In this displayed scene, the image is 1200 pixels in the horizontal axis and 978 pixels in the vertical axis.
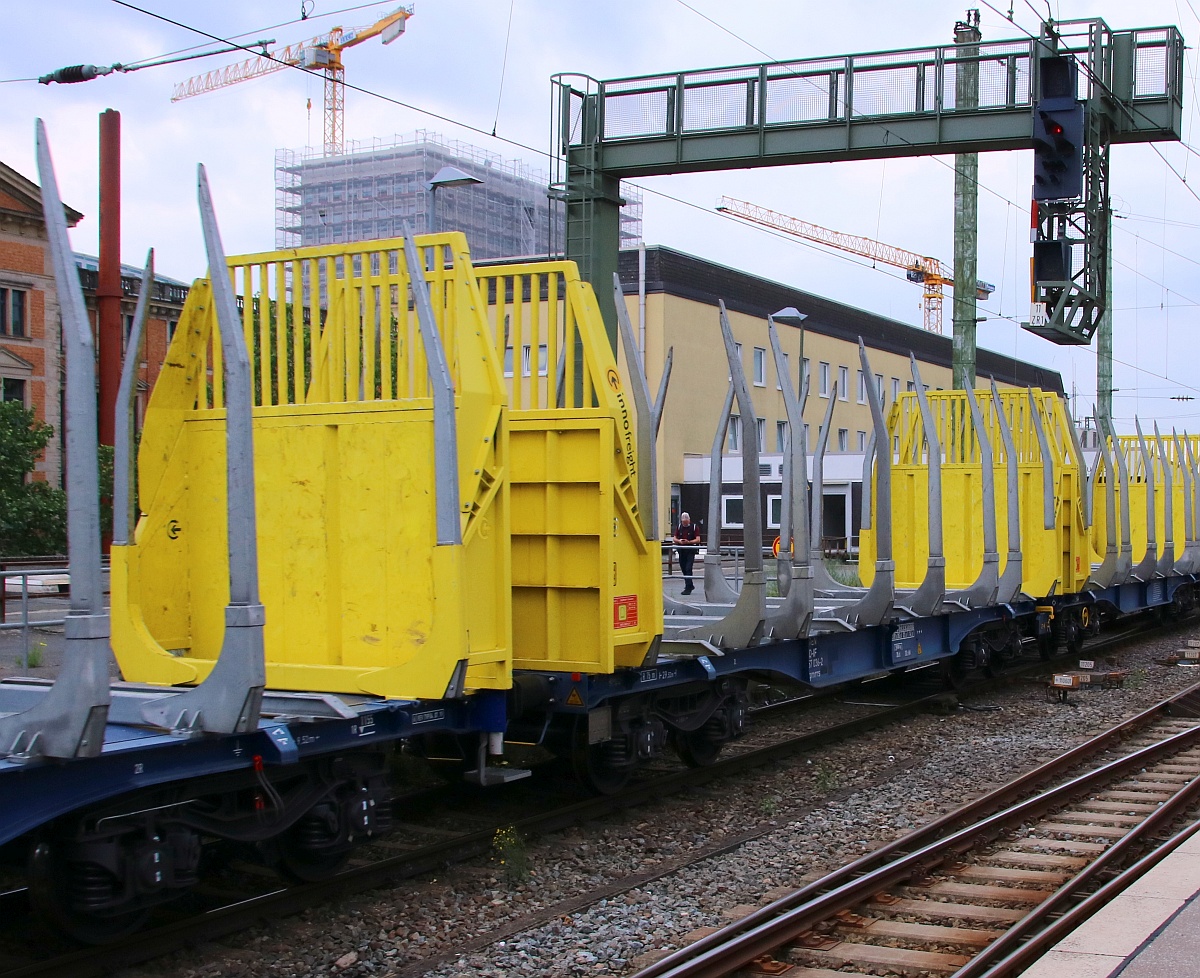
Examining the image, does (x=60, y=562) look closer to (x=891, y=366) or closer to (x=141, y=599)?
(x=141, y=599)

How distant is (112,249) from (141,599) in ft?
24.0

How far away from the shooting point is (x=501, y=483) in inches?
285

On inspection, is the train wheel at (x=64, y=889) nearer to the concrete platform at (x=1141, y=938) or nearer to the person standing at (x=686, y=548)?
the concrete platform at (x=1141, y=938)

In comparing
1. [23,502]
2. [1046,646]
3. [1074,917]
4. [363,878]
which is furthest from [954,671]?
[23,502]

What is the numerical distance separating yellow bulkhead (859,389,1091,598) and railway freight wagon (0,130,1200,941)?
6.79 meters

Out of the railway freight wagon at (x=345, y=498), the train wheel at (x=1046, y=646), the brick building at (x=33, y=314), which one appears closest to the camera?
the railway freight wagon at (x=345, y=498)

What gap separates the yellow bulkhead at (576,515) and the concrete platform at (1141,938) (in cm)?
325

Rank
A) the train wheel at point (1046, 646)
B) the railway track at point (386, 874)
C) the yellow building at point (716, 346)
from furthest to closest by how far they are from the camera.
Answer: the yellow building at point (716, 346) → the train wheel at point (1046, 646) → the railway track at point (386, 874)

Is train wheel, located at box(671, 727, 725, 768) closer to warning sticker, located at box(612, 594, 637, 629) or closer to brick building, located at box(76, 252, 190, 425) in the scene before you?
warning sticker, located at box(612, 594, 637, 629)

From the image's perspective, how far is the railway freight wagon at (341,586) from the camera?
17.8 ft

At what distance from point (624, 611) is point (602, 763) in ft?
4.27

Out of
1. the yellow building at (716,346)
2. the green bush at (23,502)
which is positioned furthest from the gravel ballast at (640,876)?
the yellow building at (716,346)

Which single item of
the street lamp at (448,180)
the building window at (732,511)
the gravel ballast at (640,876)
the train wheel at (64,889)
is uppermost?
the street lamp at (448,180)

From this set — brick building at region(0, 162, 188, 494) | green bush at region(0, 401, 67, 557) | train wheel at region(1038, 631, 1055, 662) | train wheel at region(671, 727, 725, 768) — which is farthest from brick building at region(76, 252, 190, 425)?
train wheel at region(671, 727, 725, 768)
